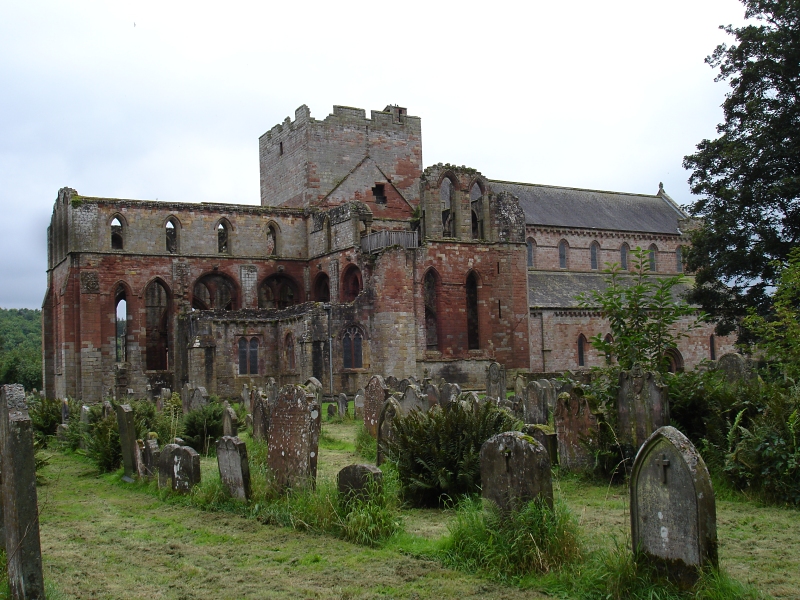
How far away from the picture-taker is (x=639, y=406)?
1178cm

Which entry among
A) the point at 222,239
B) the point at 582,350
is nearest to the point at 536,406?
the point at 582,350

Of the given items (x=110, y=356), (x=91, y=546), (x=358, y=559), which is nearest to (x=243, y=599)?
(x=358, y=559)

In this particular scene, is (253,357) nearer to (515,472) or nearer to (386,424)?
(386,424)

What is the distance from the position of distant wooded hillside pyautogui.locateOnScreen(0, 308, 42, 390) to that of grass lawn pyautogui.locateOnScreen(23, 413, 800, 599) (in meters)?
49.9

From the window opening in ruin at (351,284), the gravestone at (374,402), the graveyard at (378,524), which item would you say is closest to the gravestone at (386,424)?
the graveyard at (378,524)

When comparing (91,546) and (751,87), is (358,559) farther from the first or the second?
(751,87)

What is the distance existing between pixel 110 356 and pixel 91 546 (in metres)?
28.1

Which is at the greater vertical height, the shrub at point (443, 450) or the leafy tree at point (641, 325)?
the leafy tree at point (641, 325)

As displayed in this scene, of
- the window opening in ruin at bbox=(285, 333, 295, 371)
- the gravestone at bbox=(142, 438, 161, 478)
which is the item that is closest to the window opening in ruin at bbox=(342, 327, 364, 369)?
the window opening in ruin at bbox=(285, 333, 295, 371)

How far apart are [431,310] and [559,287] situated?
8.54 metres

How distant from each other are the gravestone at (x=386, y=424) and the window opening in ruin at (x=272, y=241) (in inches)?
1110

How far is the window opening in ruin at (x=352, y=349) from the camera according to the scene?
32.6 metres

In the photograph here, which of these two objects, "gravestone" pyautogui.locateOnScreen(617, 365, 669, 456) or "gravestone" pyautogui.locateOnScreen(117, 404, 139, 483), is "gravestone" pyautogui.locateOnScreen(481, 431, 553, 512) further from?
"gravestone" pyautogui.locateOnScreen(117, 404, 139, 483)

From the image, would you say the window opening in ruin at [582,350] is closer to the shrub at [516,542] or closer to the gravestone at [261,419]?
the gravestone at [261,419]
